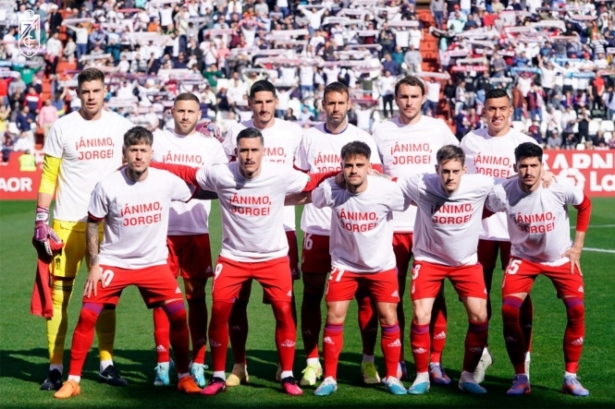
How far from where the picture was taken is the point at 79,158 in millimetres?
8734

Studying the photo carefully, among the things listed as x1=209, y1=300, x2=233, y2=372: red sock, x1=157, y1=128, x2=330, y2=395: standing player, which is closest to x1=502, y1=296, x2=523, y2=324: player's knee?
x1=157, y1=128, x2=330, y2=395: standing player

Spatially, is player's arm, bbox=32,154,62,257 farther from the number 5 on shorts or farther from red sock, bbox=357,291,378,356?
the number 5 on shorts

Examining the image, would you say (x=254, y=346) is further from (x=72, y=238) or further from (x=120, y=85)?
(x=120, y=85)

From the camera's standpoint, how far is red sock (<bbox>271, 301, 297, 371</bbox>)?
8.34m

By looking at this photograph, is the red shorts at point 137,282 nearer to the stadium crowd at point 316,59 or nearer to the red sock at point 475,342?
the red sock at point 475,342

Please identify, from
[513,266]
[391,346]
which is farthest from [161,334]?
[513,266]

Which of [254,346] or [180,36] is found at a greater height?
[180,36]

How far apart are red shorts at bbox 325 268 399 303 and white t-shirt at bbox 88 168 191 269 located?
1390 millimetres

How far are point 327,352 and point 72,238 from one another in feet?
7.76

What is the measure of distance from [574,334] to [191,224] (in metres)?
3.30

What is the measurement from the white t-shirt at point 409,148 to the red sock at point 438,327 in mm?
680

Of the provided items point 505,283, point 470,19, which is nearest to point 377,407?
point 505,283

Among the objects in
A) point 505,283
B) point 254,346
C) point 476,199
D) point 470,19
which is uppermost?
point 470,19

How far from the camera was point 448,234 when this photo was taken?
825 cm
